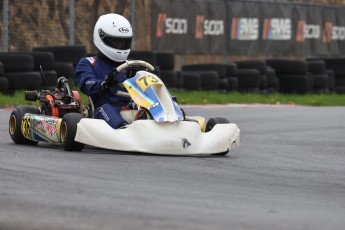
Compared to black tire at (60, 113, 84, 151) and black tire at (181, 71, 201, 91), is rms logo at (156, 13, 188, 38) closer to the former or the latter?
black tire at (181, 71, 201, 91)

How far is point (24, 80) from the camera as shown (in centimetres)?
1505

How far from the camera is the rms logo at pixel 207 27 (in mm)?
20800

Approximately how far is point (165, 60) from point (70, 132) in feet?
30.8

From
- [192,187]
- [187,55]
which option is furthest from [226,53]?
[192,187]

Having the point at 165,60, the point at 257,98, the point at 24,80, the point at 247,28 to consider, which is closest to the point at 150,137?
the point at 24,80

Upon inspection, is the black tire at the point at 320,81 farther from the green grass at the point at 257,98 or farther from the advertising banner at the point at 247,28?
the advertising banner at the point at 247,28

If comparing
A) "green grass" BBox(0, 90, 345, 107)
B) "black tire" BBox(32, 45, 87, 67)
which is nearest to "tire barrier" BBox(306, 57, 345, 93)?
"green grass" BBox(0, 90, 345, 107)

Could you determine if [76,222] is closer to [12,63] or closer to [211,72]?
[12,63]

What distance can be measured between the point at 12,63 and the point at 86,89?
5946 millimetres

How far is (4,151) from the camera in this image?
27.8ft

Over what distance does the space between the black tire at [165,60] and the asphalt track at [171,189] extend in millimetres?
7669

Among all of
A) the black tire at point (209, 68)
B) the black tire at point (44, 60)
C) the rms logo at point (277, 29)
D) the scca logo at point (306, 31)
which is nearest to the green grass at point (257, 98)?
the black tire at point (209, 68)

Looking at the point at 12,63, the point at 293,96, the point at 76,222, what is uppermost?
the point at 76,222

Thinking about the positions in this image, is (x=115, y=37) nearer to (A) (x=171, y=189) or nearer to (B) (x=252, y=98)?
(A) (x=171, y=189)
